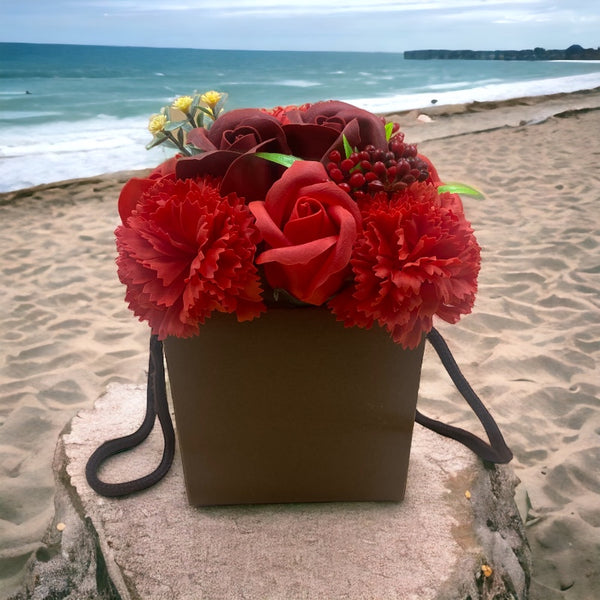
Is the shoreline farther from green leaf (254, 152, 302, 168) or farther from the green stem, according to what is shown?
green leaf (254, 152, 302, 168)

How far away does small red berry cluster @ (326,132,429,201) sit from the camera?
0.62 m

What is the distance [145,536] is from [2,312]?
1.80 m

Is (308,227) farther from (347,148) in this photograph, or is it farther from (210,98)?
(210,98)

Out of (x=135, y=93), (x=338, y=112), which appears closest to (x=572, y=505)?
(x=338, y=112)

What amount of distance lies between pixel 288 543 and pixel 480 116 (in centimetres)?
727

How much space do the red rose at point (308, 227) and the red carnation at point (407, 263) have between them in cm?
3

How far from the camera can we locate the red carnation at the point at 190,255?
58 centimetres

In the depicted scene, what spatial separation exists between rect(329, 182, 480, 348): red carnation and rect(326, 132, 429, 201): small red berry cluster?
0.02 meters

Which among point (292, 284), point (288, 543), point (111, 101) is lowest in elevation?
point (111, 101)

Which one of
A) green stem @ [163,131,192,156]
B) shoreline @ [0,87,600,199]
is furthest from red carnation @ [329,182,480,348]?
shoreline @ [0,87,600,199]

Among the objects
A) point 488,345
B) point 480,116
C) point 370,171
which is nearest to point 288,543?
point 370,171

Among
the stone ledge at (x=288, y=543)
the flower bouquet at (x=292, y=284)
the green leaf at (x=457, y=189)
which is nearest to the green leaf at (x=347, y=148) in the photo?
the flower bouquet at (x=292, y=284)

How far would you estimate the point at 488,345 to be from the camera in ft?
6.51

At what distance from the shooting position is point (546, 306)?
87.9 inches
